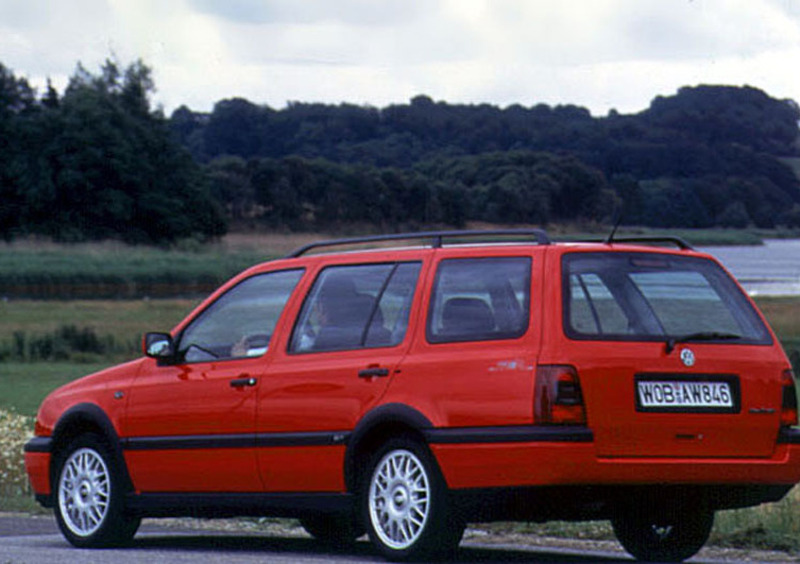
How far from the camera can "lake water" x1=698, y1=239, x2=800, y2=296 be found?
313 ft

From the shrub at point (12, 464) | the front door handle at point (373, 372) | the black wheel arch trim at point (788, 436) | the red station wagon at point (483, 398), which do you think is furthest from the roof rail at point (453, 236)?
the shrub at point (12, 464)

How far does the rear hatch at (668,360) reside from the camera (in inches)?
355

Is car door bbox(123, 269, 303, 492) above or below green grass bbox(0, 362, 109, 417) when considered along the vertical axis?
above

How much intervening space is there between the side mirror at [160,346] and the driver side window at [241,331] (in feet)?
0.23

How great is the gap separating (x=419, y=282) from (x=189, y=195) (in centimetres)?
11177

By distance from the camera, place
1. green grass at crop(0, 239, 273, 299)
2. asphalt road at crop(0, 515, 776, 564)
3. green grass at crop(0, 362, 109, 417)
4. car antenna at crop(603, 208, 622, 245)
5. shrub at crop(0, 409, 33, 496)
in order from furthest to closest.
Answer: green grass at crop(0, 239, 273, 299) → green grass at crop(0, 362, 109, 417) → shrub at crop(0, 409, 33, 496) → asphalt road at crop(0, 515, 776, 564) → car antenna at crop(603, 208, 622, 245)

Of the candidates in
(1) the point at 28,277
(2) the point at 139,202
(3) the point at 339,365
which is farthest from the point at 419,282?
(2) the point at 139,202

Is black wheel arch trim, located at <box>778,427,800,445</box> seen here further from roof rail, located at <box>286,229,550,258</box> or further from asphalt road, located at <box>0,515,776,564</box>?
roof rail, located at <box>286,229,550,258</box>

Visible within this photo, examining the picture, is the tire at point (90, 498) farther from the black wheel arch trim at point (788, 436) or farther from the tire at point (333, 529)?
the black wheel arch trim at point (788, 436)

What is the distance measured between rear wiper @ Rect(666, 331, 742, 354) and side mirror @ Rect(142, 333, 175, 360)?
10.6ft

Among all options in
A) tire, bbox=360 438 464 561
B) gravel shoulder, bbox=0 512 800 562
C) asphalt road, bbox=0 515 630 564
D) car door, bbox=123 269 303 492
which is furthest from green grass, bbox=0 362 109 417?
tire, bbox=360 438 464 561

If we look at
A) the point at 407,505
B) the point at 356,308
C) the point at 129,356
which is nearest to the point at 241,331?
the point at 356,308

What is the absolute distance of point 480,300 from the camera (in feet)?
31.0

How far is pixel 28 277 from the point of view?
87938mm
